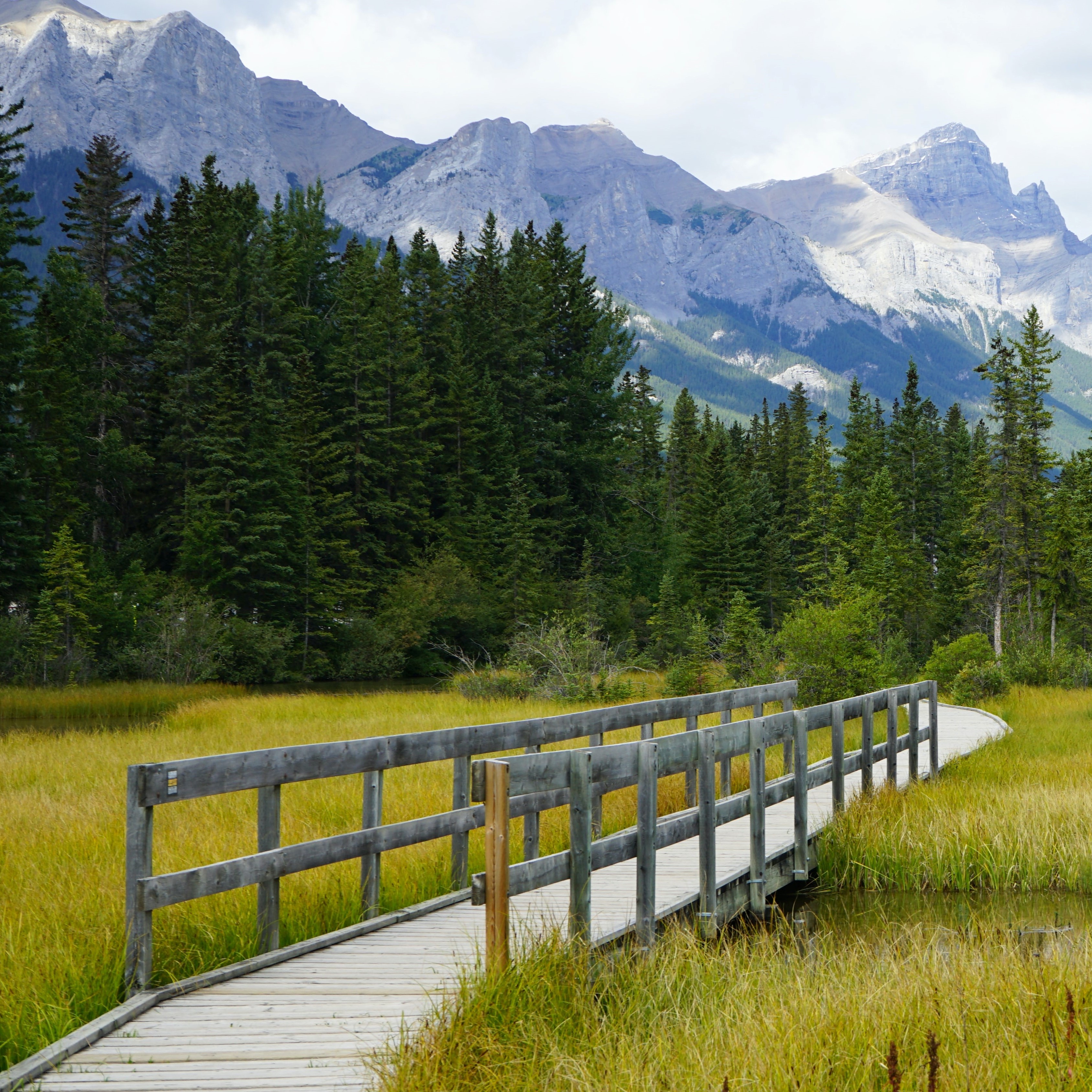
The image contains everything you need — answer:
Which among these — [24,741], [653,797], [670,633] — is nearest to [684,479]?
[670,633]

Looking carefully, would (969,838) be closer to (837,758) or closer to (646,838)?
(837,758)

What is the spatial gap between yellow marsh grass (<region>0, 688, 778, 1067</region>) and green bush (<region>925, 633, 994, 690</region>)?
1373cm

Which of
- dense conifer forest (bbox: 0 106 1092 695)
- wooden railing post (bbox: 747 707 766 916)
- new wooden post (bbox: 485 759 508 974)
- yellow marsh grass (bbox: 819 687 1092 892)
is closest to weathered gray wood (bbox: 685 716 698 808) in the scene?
yellow marsh grass (bbox: 819 687 1092 892)

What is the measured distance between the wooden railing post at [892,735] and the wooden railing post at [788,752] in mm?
1021

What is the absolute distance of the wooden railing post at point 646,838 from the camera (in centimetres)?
561

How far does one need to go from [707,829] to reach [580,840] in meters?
1.69

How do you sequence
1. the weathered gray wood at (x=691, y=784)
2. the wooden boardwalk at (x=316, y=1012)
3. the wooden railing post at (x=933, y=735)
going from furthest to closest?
the wooden railing post at (x=933, y=735) → the weathered gray wood at (x=691, y=784) → the wooden boardwalk at (x=316, y=1012)

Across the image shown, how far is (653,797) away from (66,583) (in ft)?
105

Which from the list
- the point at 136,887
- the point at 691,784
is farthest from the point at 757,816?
the point at 136,887

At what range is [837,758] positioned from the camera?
9242mm

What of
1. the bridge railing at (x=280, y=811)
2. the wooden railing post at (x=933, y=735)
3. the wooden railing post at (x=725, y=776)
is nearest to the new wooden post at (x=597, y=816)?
the bridge railing at (x=280, y=811)

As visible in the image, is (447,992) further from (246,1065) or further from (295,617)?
(295,617)

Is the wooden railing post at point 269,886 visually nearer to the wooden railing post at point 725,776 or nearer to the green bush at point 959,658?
the wooden railing post at point 725,776

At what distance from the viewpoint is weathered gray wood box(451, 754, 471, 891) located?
709cm
